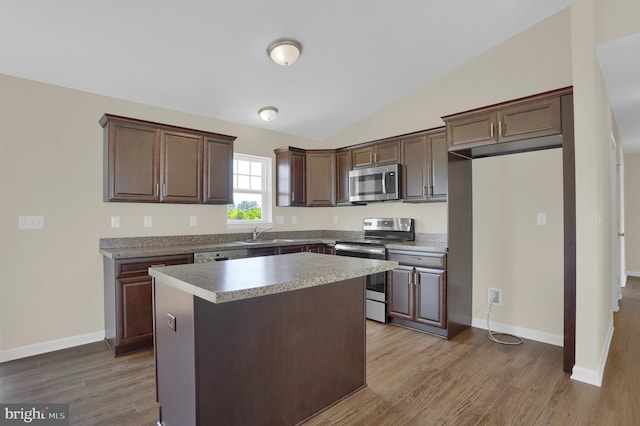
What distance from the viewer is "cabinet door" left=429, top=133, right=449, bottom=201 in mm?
3584

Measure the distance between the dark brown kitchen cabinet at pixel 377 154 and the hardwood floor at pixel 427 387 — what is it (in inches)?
82.7

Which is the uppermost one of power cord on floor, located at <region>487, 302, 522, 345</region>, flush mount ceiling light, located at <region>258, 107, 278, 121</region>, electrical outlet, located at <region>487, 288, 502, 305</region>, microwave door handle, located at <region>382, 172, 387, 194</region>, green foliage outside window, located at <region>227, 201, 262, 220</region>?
flush mount ceiling light, located at <region>258, 107, 278, 121</region>

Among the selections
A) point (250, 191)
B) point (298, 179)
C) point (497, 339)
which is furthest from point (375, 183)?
point (497, 339)

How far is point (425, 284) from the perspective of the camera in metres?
3.46

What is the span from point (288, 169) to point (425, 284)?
2.30 metres

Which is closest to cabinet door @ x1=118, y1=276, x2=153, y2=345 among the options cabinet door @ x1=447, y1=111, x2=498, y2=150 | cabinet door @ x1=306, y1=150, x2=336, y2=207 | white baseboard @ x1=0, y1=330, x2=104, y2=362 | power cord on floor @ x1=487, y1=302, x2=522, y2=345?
white baseboard @ x1=0, y1=330, x2=104, y2=362

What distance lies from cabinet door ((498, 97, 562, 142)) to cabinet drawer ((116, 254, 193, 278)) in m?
3.16

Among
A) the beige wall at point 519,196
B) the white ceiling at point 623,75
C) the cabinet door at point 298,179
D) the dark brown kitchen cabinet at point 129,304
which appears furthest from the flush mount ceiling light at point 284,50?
the white ceiling at point 623,75

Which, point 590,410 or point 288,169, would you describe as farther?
point 288,169

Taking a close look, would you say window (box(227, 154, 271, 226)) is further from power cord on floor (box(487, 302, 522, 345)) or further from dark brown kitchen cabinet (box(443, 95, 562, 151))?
power cord on floor (box(487, 302, 522, 345))

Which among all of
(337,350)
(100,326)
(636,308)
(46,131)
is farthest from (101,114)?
(636,308)

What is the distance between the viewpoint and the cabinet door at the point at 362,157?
4.30 metres

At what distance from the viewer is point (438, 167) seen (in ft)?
11.9

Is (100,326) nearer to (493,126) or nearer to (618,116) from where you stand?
(493,126)
